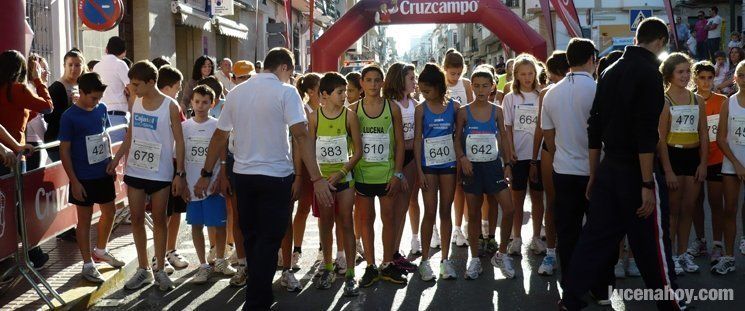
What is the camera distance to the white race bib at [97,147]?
6.23 metres

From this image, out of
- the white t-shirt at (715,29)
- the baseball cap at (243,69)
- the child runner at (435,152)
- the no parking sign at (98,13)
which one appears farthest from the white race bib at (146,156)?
the white t-shirt at (715,29)

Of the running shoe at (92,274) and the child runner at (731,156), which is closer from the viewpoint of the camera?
the running shoe at (92,274)

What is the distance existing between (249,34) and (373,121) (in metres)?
24.0

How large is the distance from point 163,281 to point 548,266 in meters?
3.00

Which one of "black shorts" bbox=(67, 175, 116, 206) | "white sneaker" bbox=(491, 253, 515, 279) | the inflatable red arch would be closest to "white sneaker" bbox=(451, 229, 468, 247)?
"white sneaker" bbox=(491, 253, 515, 279)

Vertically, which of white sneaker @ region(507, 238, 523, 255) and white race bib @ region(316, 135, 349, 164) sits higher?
white race bib @ region(316, 135, 349, 164)

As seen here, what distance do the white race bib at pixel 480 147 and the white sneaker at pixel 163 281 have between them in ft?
8.37

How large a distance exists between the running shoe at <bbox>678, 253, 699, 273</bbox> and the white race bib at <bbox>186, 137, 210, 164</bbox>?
3898mm

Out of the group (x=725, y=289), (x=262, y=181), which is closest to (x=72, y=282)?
(x=262, y=181)

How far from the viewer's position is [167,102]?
6156mm

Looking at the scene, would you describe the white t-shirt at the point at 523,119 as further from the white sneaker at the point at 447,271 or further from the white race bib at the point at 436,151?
the white sneaker at the point at 447,271

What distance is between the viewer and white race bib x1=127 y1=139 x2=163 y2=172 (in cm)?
604

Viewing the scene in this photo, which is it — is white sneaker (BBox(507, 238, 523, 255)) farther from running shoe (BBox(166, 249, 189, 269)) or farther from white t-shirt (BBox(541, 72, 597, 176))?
running shoe (BBox(166, 249, 189, 269))

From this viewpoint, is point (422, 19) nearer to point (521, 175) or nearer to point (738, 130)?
point (521, 175)
